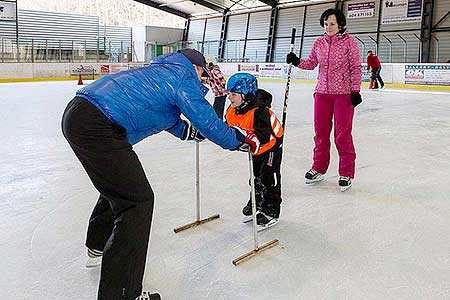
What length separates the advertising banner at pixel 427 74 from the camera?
14.3m

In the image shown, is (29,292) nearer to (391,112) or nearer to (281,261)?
(281,261)

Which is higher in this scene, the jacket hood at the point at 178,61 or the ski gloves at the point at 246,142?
the jacket hood at the point at 178,61

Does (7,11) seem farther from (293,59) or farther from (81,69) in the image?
(293,59)

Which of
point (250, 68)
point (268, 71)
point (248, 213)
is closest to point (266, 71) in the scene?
point (268, 71)

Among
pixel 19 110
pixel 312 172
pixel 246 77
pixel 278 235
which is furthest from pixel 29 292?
pixel 19 110

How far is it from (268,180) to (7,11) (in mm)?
19791

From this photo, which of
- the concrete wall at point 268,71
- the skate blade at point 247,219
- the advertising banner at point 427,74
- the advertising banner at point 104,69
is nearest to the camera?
the skate blade at point 247,219

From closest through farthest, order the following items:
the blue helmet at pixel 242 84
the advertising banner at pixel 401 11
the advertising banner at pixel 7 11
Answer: the blue helmet at pixel 242 84
the advertising banner at pixel 401 11
the advertising banner at pixel 7 11

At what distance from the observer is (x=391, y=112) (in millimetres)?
8320

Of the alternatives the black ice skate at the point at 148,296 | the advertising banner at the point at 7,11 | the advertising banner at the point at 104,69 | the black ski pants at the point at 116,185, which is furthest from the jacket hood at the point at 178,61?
the advertising banner at the point at 7,11

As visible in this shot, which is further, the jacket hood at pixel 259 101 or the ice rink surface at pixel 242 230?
the jacket hood at pixel 259 101

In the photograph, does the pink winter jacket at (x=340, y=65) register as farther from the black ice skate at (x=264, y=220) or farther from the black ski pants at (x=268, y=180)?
the black ice skate at (x=264, y=220)

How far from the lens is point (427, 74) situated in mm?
14797

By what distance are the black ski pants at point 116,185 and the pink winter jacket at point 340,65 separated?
87.3 inches
